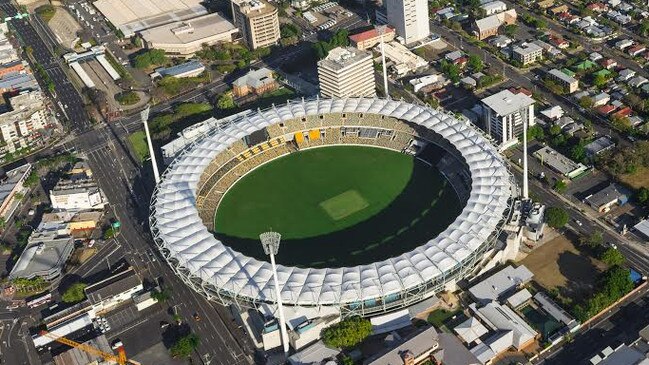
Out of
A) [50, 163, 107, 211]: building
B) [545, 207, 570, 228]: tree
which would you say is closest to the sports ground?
[545, 207, 570, 228]: tree

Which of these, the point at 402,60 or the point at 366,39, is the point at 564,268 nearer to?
the point at 402,60

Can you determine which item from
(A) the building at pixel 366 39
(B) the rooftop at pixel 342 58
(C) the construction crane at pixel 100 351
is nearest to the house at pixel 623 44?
(A) the building at pixel 366 39

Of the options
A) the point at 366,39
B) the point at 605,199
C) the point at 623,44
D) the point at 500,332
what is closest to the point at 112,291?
the point at 500,332

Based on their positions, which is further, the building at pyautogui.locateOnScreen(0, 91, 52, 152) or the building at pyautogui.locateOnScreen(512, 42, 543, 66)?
the building at pyautogui.locateOnScreen(512, 42, 543, 66)

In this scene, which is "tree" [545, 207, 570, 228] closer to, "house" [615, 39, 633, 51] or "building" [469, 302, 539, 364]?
"building" [469, 302, 539, 364]

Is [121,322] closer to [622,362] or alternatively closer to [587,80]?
[622,362]

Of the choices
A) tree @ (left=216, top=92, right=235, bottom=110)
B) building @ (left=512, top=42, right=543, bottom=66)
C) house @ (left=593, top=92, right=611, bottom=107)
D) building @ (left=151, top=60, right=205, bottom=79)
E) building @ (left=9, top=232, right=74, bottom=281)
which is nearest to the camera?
building @ (left=9, top=232, right=74, bottom=281)

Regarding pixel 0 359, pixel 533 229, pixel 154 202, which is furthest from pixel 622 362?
pixel 0 359
